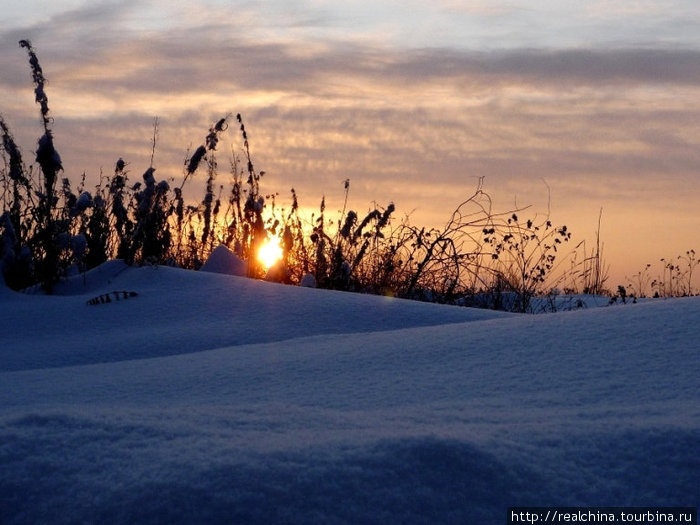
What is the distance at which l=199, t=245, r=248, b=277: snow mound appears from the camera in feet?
14.1

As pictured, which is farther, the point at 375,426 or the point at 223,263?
the point at 223,263

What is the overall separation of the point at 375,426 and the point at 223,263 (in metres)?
3.10

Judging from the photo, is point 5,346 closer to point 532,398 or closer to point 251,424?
point 251,424

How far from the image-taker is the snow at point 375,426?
41.1 inches

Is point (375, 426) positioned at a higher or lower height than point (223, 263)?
lower

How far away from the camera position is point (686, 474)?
1.11m

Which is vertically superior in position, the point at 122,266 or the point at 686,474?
the point at 122,266

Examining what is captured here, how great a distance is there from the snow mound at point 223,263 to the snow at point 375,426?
1.71 metres

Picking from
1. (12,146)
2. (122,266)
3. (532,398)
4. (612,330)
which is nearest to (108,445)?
(532,398)

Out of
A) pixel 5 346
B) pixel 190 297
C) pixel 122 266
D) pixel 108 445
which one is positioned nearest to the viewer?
pixel 108 445

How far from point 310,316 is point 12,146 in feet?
7.20

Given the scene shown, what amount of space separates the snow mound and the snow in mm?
1711

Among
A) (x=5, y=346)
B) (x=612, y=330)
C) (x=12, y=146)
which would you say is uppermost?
(x=12, y=146)

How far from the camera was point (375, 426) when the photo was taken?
132cm
